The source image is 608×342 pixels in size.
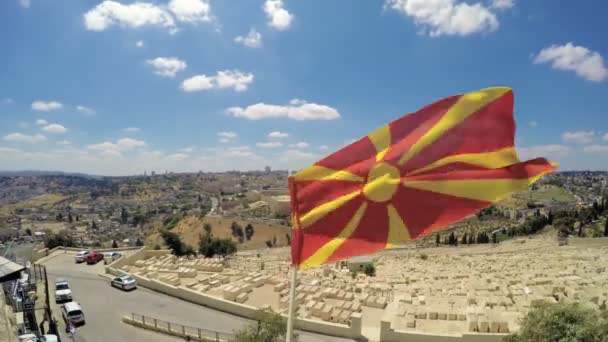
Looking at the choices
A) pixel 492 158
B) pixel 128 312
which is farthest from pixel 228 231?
pixel 492 158

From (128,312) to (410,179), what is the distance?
1646 centimetres

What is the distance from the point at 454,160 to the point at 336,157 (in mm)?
1472

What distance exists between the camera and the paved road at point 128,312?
1451 centimetres

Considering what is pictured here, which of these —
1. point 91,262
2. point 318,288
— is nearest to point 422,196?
point 318,288

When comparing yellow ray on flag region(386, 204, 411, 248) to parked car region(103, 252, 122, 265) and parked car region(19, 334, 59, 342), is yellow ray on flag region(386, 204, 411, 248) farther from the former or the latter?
parked car region(103, 252, 122, 265)

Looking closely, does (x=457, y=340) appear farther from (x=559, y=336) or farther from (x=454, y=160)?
(x=454, y=160)

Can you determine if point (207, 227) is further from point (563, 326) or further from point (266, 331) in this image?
point (563, 326)

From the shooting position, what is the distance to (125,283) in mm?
20219

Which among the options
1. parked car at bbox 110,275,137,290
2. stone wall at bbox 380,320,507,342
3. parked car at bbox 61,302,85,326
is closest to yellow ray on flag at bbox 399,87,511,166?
stone wall at bbox 380,320,507,342

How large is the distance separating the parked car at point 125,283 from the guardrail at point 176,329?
15.3 feet

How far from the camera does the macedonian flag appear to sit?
14.7 ft

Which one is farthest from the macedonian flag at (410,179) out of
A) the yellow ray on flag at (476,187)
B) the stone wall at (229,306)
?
the stone wall at (229,306)

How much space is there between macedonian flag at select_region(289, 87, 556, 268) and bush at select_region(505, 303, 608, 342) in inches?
293

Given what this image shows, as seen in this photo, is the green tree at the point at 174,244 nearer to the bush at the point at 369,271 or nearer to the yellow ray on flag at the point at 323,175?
the bush at the point at 369,271
